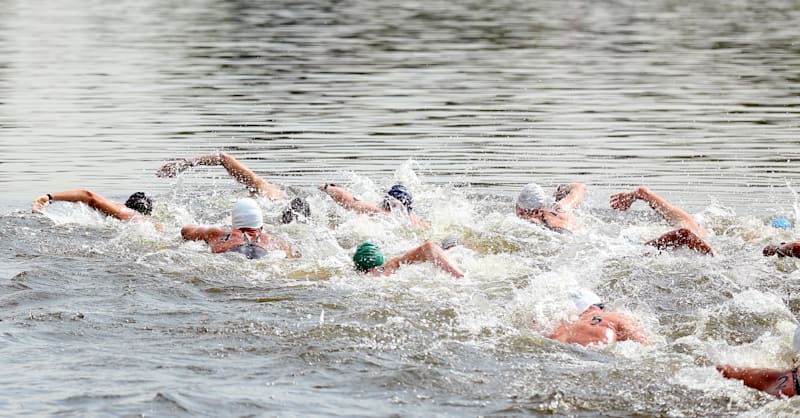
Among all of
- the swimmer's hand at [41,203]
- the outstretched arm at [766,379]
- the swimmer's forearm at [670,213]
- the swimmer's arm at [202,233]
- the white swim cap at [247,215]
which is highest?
the outstretched arm at [766,379]

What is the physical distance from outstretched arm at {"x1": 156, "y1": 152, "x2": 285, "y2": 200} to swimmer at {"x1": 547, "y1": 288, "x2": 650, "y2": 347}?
7.05 m

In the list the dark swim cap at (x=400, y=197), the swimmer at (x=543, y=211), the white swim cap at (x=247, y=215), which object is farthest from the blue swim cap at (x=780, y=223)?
the white swim cap at (x=247, y=215)

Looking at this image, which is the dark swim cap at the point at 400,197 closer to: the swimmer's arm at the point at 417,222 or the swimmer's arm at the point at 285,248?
the swimmer's arm at the point at 417,222

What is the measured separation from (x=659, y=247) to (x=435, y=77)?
19533 mm

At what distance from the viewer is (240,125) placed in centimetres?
2664

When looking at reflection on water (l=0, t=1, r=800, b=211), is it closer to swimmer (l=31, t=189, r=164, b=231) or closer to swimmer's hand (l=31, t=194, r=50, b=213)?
swimmer's hand (l=31, t=194, r=50, b=213)

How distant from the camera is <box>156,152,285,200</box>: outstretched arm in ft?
56.1

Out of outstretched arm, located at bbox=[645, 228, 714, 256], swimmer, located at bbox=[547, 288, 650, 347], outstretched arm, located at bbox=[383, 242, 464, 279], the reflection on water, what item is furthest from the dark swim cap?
swimmer, located at bbox=[547, 288, 650, 347]

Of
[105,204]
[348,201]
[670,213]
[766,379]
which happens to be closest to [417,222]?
[348,201]

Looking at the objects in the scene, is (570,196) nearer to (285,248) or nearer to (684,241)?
(684,241)

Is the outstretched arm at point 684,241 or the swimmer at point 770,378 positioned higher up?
the swimmer at point 770,378

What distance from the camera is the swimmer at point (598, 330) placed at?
11.3 m

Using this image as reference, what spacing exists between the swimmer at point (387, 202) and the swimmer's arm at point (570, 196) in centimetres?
189

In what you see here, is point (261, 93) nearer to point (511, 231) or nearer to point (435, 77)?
point (435, 77)
